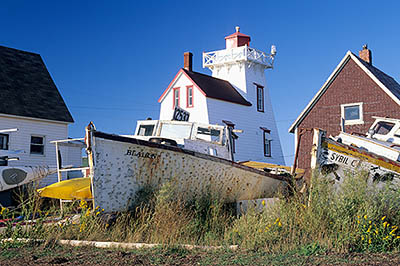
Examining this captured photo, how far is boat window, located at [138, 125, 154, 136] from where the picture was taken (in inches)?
530

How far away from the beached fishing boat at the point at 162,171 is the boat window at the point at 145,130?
12.0 inches

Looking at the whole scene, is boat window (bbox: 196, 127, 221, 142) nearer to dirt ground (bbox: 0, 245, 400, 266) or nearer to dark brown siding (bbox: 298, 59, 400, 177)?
dirt ground (bbox: 0, 245, 400, 266)

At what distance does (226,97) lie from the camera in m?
33.0

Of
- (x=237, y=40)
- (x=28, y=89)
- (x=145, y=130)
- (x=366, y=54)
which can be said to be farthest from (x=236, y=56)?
(x=145, y=130)

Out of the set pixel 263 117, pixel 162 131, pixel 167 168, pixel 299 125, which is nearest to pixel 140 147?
pixel 167 168

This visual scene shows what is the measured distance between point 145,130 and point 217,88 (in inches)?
808

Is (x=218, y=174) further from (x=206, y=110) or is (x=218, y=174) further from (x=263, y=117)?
(x=263, y=117)

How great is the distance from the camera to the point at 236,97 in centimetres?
3416

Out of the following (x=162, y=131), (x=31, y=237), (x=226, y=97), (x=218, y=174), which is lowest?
(x=31, y=237)

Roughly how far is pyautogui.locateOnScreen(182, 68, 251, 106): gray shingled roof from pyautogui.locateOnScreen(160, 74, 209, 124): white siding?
0.51 m

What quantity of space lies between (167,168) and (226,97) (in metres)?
23.2

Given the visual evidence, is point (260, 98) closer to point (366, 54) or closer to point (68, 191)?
point (366, 54)

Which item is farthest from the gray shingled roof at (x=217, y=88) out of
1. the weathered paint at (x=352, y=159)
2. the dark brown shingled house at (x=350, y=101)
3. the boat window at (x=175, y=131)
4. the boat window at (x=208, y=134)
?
the weathered paint at (x=352, y=159)

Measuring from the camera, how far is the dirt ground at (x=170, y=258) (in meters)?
6.41
